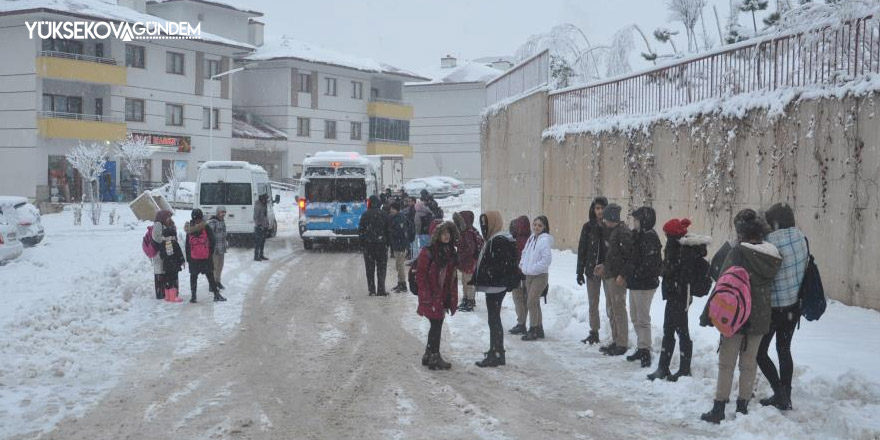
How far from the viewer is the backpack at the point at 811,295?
6.87 m

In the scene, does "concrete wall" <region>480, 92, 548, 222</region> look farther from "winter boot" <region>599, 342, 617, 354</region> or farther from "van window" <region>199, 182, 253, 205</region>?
"winter boot" <region>599, 342, 617, 354</region>

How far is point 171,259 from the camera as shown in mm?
13625

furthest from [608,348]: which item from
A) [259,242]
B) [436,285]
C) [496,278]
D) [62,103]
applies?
[62,103]

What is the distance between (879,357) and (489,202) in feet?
61.3

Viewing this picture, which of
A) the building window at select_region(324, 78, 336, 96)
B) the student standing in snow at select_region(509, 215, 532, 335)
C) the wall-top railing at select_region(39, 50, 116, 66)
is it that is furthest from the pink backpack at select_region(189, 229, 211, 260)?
the building window at select_region(324, 78, 336, 96)

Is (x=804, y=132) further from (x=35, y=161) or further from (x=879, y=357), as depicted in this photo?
(x=35, y=161)

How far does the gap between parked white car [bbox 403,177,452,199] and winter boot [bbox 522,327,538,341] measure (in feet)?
136

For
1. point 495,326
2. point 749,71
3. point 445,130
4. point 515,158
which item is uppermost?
point 445,130

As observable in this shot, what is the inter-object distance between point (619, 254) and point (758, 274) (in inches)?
99.0

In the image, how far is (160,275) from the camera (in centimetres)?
1385

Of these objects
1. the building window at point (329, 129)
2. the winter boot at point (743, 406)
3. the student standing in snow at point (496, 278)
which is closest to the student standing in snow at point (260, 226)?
the student standing in snow at point (496, 278)

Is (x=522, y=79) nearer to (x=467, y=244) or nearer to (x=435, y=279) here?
(x=467, y=244)

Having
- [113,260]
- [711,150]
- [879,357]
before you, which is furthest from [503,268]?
[113,260]

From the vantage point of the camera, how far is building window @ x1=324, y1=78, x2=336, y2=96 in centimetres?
5906
